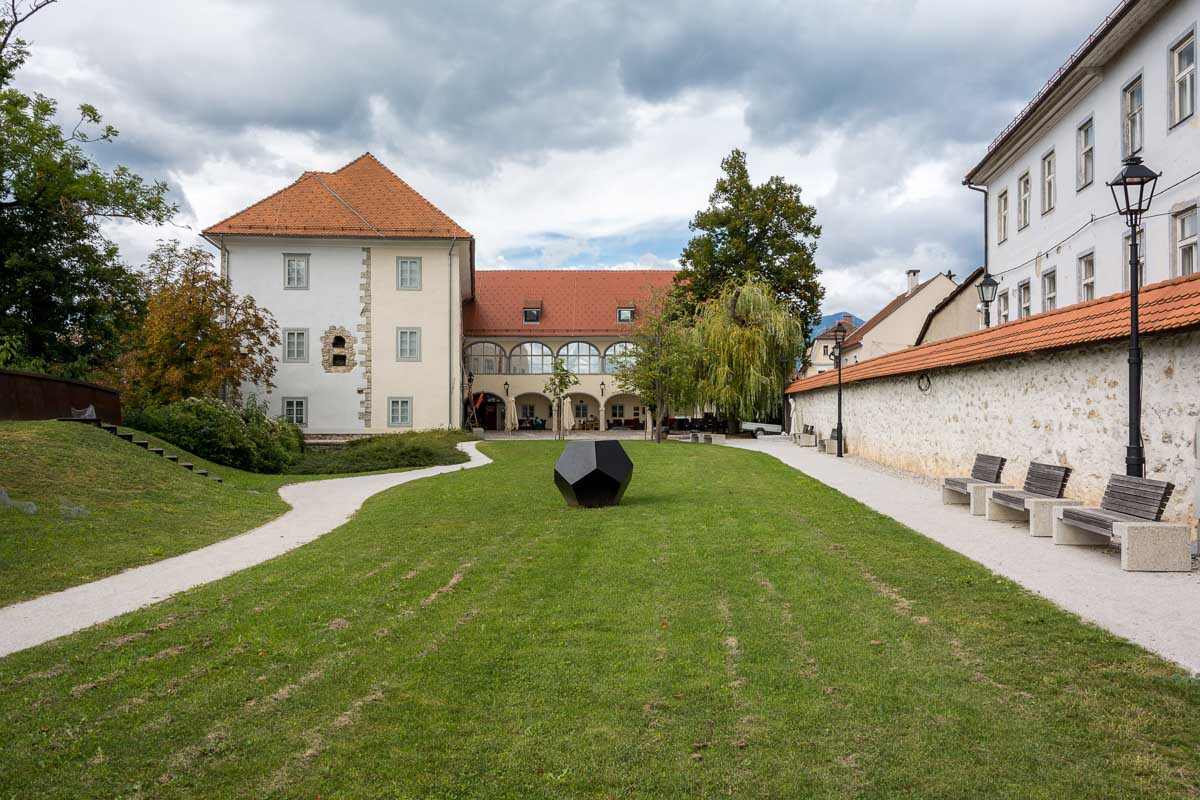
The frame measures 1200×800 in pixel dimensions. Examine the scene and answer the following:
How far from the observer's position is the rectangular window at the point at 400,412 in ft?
125

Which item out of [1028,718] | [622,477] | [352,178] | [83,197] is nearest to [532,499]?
[622,477]

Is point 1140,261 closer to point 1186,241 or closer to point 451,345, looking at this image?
point 1186,241

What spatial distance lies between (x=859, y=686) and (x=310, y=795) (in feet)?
9.50

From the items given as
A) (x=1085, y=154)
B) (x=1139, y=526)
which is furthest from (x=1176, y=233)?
(x=1139, y=526)

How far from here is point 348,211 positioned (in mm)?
38312

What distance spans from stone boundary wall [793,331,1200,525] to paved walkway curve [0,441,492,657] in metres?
10.3

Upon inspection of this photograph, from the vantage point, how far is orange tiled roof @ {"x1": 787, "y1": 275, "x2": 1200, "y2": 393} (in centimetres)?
934

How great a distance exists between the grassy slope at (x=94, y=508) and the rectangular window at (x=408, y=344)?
2003 cm

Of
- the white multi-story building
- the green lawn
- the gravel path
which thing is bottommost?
the green lawn

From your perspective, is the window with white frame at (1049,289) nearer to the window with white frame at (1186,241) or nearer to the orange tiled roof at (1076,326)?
the orange tiled roof at (1076,326)

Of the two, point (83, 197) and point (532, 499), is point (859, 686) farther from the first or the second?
point (83, 197)

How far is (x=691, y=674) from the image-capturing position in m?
4.96

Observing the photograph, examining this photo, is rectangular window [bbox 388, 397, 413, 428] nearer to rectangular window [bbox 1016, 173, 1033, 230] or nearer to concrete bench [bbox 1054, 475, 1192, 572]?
rectangular window [bbox 1016, 173, 1033, 230]

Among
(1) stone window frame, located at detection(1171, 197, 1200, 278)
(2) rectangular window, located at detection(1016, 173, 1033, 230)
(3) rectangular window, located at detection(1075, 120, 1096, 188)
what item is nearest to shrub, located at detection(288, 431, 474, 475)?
(2) rectangular window, located at detection(1016, 173, 1033, 230)
